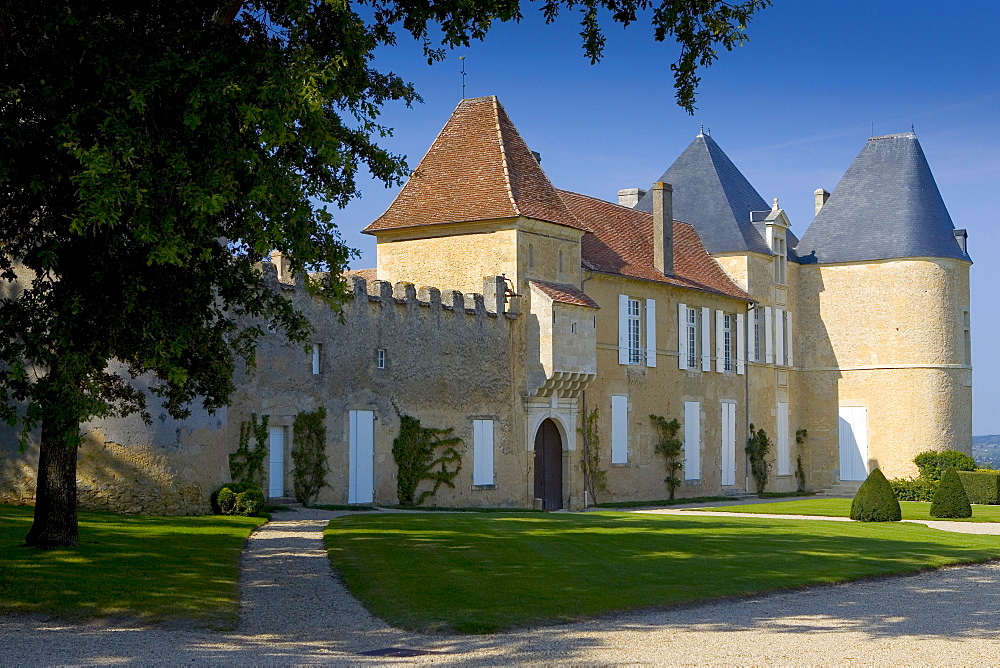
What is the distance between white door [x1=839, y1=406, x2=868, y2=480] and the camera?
36938 mm

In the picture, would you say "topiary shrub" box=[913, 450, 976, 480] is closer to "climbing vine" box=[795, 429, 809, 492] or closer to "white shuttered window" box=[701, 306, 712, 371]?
"climbing vine" box=[795, 429, 809, 492]

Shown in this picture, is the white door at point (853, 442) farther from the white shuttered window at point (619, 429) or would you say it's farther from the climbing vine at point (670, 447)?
the white shuttered window at point (619, 429)

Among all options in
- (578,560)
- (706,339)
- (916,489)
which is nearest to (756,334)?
(706,339)

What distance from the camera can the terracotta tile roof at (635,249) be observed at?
30000mm

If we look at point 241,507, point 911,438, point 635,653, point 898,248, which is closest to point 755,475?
point 911,438

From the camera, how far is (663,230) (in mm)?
32156

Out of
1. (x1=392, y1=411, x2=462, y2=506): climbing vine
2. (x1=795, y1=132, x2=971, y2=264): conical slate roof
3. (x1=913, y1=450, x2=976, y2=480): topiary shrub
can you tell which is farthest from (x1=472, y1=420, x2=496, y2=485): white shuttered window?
(x1=795, y1=132, x2=971, y2=264): conical slate roof

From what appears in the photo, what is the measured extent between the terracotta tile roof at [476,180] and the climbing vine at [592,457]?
4.54 metres

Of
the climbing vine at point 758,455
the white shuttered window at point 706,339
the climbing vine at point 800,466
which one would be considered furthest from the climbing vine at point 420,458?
the climbing vine at point 800,466

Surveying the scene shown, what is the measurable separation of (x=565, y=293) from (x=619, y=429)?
4.44 m

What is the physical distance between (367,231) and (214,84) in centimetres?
1833

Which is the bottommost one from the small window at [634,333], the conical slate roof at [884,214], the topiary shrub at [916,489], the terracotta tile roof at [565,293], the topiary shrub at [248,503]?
the topiary shrub at [916,489]

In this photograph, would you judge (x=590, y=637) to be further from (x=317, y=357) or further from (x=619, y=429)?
(x=619, y=429)

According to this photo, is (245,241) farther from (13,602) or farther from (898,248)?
(898,248)
